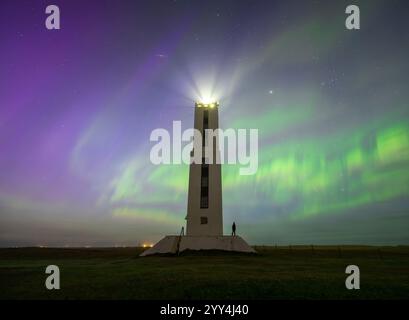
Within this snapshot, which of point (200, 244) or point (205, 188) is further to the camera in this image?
point (205, 188)

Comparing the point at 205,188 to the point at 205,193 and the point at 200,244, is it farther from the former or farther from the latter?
the point at 200,244

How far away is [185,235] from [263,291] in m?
23.9

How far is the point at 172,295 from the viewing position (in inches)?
541

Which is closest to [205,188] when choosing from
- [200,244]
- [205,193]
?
[205,193]

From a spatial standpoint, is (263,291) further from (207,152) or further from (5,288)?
(207,152)

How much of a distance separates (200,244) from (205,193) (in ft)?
21.6

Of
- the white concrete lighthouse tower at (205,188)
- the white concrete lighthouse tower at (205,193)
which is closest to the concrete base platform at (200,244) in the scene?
the white concrete lighthouse tower at (205,188)

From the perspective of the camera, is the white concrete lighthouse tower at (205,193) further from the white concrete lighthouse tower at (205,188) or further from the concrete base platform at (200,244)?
the concrete base platform at (200,244)

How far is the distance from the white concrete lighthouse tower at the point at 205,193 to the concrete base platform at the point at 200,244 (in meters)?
3.01

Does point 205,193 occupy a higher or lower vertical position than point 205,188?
lower

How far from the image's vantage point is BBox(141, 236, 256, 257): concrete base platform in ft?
114

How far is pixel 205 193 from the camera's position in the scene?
130 feet

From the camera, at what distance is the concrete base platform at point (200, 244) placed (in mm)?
34875
